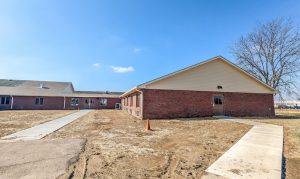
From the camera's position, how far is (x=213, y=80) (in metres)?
17.1

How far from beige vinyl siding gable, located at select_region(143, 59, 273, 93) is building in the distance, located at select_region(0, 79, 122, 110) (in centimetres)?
2157

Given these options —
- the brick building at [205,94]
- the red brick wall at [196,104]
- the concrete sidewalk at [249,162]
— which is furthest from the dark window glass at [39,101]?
the concrete sidewalk at [249,162]

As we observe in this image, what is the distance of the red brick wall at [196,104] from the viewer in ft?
49.7

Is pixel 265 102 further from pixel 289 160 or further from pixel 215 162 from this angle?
pixel 215 162

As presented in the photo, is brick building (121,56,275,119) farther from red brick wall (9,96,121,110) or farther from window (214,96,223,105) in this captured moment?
red brick wall (9,96,121,110)

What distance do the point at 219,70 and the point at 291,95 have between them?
45.5 feet

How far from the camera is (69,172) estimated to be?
3787mm

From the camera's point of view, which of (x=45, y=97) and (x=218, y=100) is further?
(x=45, y=97)

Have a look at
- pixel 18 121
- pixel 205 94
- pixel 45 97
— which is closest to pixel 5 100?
pixel 45 97

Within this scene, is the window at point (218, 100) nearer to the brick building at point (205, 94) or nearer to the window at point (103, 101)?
the brick building at point (205, 94)

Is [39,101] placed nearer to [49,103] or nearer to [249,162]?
[49,103]

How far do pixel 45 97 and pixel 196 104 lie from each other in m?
27.6

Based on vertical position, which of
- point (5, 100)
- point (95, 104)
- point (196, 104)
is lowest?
point (95, 104)

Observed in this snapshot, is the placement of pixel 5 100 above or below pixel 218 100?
below
